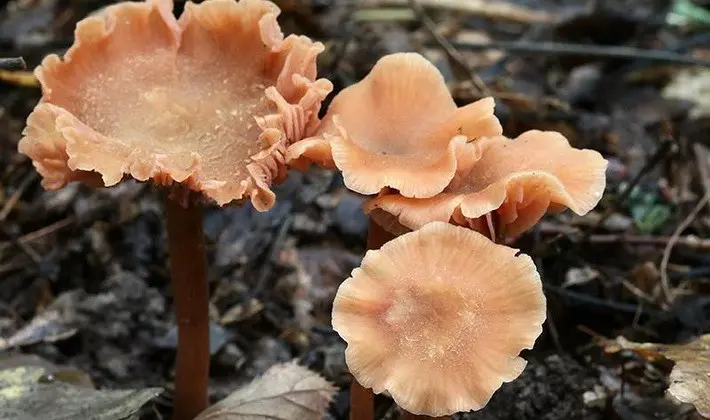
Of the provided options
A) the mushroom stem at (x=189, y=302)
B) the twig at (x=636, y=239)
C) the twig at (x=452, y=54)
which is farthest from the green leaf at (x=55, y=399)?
the twig at (x=452, y=54)

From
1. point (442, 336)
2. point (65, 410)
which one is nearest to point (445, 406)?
point (442, 336)

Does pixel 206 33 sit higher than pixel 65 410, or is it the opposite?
pixel 206 33

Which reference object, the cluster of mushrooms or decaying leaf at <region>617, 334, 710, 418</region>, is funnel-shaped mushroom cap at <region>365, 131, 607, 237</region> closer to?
the cluster of mushrooms

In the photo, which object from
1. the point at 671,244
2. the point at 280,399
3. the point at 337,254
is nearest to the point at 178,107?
the point at 280,399

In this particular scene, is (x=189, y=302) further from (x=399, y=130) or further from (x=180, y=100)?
(x=399, y=130)

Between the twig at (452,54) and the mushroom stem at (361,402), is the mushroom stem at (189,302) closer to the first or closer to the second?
the mushroom stem at (361,402)

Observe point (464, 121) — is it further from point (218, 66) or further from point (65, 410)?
point (65, 410)

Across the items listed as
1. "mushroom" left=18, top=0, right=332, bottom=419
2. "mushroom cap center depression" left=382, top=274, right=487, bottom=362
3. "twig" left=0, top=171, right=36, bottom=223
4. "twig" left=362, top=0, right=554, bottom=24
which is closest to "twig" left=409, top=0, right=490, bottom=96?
"twig" left=362, top=0, right=554, bottom=24
